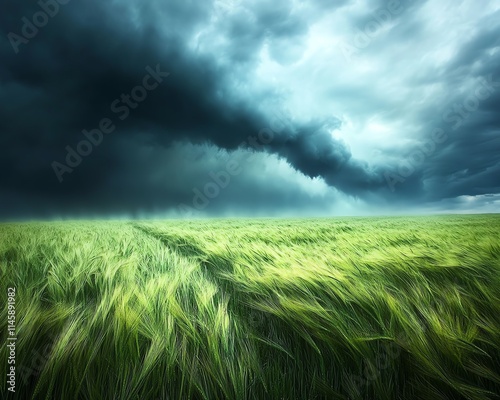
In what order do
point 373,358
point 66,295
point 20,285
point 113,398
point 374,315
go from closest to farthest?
point 113,398 < point 373,358 < point 374,315 < point 66,295 < point 20,285

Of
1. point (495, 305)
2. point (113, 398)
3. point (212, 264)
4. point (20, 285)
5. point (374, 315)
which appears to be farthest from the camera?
point (212, 264)

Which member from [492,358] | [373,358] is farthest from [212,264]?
[492,358]

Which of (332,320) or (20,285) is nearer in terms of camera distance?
(332,320)

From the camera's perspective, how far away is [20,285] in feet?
5.40

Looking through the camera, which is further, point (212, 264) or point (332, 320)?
point (212, 264)

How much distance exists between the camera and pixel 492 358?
0.96 metres

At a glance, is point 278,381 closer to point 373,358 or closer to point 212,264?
point 373,358

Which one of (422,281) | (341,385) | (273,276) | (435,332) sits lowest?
(341,385)

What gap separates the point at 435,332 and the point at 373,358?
345 mm

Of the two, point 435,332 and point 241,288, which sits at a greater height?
point 241,288

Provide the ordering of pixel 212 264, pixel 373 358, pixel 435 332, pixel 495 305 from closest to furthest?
pixel 373 358 < pixel 435 332 < pixel 495 305 < pixel 212 264

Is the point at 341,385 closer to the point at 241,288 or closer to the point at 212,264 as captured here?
the point at 241,288

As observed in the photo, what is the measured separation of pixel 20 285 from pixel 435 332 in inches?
96.1

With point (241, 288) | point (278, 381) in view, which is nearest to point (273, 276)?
point (241, 288)
